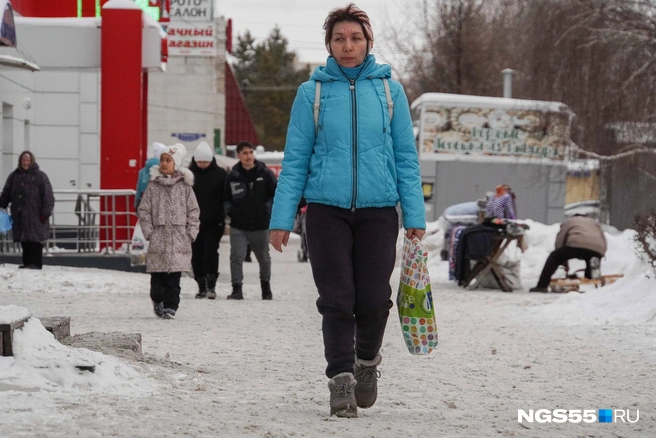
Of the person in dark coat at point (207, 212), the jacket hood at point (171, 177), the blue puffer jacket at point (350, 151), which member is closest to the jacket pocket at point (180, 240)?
the jacket hood at point (171, 177)

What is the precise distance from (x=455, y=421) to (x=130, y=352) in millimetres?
2353

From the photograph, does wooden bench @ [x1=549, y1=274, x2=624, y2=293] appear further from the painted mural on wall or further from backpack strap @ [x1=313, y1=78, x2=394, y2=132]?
backpack strap @ [x1=313, y1=78, x2=394, y2=132]

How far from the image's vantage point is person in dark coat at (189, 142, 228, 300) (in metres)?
14.1

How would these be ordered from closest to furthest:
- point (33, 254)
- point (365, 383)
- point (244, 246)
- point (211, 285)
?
point (365, 383)
point (244, 246)
point (211, 285)
point (33, 254)

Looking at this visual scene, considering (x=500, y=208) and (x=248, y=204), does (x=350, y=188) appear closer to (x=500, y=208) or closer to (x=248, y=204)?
(x=248, y=204)

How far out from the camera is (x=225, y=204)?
46.3 ft

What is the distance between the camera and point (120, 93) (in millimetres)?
20109

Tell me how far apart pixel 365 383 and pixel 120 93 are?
47.8 ft

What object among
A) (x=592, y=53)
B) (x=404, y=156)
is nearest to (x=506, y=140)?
(x=592, y=53)

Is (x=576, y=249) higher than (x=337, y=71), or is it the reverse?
(x=337, y=71)

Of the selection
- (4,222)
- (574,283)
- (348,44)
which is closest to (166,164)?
(4,222)

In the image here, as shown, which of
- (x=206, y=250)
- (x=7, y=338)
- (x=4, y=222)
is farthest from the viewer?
(x=4, y=222)

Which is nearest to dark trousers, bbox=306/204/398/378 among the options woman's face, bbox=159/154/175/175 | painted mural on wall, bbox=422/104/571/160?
woman's face, bbox=159/154/175/175

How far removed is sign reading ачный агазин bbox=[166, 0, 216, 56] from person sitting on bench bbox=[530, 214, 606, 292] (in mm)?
27027
